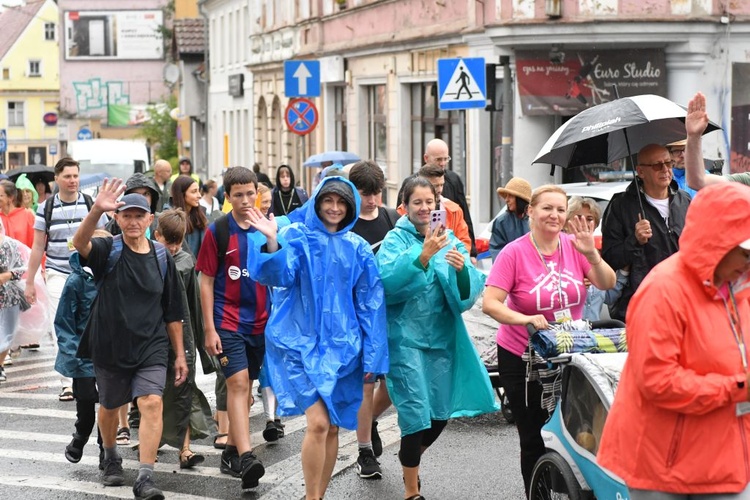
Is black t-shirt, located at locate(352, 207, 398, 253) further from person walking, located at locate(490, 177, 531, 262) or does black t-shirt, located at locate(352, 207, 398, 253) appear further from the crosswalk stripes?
person walking, located at locate(490, 177, 531, 262)

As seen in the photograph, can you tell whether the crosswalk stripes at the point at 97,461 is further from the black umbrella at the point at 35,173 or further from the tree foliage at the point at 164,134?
the tree foliage at the point at 164,134

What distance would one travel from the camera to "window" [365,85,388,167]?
30859mm

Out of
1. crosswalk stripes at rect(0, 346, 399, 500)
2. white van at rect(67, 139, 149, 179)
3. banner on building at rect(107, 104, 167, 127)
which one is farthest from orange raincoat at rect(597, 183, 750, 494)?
banner on building at rect(107, 104, 167, 127)

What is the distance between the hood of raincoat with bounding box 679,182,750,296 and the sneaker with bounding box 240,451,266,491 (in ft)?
13.5

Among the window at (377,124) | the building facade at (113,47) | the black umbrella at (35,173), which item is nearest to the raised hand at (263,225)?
the black umbrella at (35,173)

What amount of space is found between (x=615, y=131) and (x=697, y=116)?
5.36 feet

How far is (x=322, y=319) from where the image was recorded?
7.27m

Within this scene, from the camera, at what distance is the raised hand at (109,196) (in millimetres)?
7676

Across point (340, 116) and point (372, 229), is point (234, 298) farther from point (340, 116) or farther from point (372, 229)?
point (340, 116)

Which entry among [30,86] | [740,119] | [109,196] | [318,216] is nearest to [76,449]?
[109,196]

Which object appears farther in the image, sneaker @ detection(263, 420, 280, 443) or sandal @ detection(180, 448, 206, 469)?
sneaker @ detection(263, 420, 280, 443)

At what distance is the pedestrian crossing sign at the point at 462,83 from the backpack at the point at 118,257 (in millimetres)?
8749

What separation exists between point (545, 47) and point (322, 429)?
15738 mm

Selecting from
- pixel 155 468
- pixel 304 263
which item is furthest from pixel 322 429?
pixel 155 468
